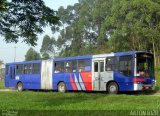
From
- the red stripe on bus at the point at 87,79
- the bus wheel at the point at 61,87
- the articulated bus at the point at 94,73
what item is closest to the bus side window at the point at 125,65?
the articulated bus at the point at 94,73

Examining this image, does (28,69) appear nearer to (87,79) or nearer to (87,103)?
(87,79)

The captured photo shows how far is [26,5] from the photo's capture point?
47.2 ft

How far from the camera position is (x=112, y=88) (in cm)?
2456

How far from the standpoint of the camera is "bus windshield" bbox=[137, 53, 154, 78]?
2391 centimetres

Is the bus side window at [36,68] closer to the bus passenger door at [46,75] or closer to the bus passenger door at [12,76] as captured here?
the bus passenger door at [46,75]

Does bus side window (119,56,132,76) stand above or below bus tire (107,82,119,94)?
above

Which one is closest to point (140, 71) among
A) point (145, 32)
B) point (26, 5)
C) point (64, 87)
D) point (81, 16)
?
point (64, 87)

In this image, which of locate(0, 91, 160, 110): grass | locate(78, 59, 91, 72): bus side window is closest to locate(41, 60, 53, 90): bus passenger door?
locate(78, 59, 91, 72): bus side window

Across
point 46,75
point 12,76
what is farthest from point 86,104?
point 12,76

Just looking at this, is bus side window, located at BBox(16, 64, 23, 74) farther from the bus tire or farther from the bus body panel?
the bus tire

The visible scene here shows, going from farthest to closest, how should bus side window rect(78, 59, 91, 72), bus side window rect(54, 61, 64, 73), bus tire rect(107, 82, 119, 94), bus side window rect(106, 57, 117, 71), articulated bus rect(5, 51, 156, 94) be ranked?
bus side window rect(54, 61, 64, 73), bus side window rect(78, 59, 91, 72), bus side window rect(106, 57, 117, 71), bus tire rect(107, 82, 119, 94), articulated bus rect(5, 51, 156, 94)

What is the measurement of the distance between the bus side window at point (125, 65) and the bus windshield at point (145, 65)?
517 millimetres

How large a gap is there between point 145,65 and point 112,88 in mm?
2401

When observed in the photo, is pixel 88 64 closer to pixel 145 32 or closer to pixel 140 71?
pixel 140 71
